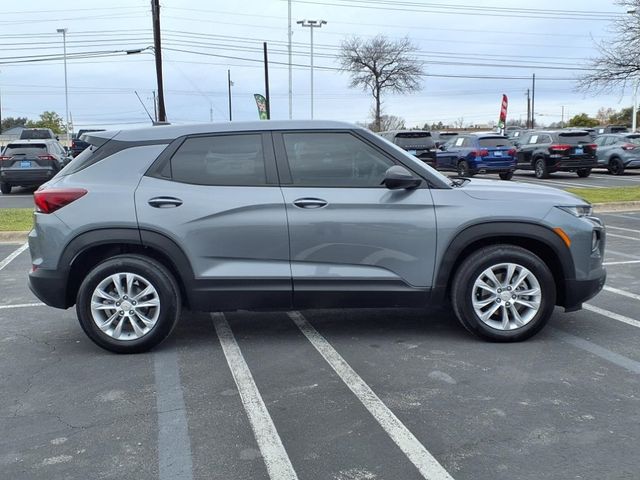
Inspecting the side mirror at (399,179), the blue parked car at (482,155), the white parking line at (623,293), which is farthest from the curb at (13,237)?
the blue parked car at (482,155)

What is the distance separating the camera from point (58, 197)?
16.0ft

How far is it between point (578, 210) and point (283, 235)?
93.3 inches

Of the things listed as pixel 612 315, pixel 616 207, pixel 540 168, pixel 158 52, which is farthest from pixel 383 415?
pixel 158 52

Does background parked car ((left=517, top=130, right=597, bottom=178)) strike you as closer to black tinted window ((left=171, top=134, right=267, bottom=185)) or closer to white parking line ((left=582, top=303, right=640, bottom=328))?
white parking line ((left=582, top=303, right=640, bottom=328))

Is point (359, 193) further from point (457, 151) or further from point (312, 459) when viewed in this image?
point (457, 151)

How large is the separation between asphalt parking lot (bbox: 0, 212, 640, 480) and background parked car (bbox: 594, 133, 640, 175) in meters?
20.0

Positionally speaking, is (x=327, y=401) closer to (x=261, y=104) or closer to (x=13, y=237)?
(x=13, y=237)

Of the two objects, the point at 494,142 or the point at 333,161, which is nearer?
the point at 333,161

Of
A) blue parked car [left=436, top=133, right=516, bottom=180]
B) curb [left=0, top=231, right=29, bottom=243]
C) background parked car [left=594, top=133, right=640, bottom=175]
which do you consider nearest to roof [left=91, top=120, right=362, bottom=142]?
curb [left=0, top=231, right=29, bottom=243]

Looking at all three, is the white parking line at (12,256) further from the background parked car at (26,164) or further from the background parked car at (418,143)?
the background parked car at (418,143)

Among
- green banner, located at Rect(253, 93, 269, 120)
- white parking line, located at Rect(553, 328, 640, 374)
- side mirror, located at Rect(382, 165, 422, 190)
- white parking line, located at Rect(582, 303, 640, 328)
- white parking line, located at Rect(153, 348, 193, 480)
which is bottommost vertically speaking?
white parking line, located at Rect(153, 348, 193, 480)

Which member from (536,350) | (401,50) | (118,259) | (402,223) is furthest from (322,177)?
(401,50)

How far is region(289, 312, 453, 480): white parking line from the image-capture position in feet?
10.4

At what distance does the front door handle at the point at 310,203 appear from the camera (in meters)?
4.88
